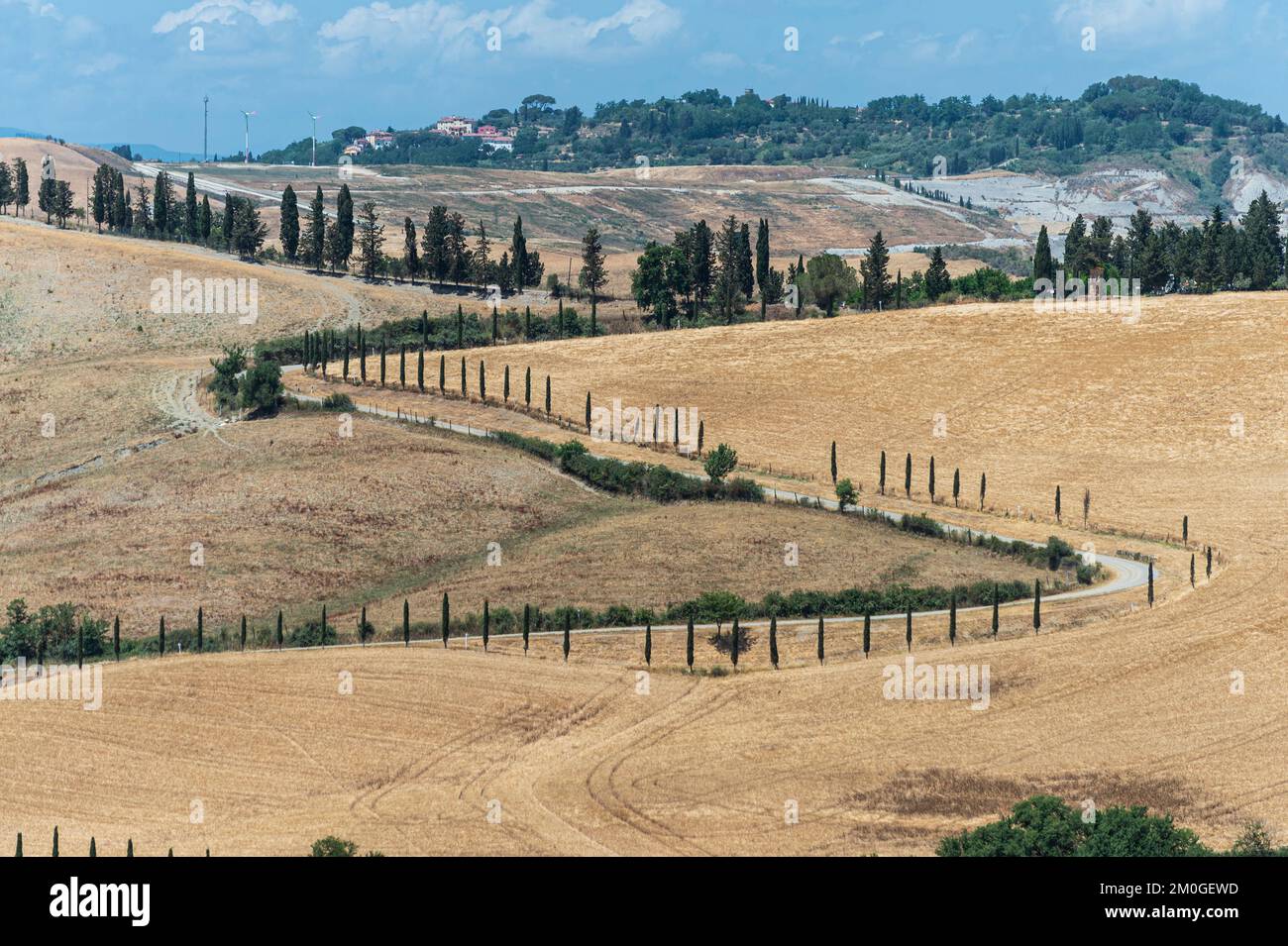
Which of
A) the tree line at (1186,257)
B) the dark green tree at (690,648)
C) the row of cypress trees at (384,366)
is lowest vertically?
the dark green tree at (690,648)

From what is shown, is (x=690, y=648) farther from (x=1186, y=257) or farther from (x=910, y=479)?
(x=1186, y=257)

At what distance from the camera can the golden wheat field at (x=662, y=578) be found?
52.4 meters

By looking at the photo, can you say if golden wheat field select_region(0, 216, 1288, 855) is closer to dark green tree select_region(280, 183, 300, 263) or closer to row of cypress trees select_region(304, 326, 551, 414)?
row of cypress trees select_region(304, 326, 551, 414)

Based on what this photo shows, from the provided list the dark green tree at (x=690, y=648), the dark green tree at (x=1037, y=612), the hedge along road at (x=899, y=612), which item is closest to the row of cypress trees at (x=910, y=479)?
the hedge along road at (x=899, y=612)

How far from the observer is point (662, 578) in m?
83.9

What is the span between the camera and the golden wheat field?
172 feet

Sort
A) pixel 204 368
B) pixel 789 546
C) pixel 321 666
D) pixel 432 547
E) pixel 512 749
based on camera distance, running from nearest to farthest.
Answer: pixel 512 749, pixel 321 666, pixel 789 546, pixel 432 547, pixel 204 368

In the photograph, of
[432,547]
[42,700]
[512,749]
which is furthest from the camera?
[432,547]

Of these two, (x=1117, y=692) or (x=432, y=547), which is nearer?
(x=1117, y=692)

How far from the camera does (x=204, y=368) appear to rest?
458 ft

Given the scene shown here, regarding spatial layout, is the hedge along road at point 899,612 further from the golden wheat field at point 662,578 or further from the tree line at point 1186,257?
the tree line at point 1186,257
